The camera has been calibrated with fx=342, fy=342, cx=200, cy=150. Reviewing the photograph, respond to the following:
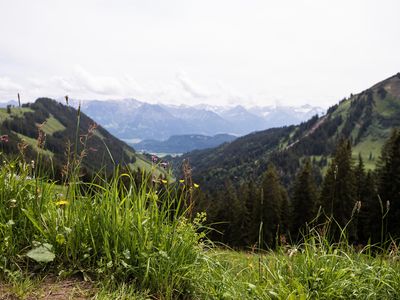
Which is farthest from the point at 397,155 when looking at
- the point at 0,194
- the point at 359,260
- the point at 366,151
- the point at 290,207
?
the point at 366,151

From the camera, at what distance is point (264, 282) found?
372 centimetres

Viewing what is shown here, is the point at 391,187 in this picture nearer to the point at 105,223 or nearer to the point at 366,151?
the point at 105,223

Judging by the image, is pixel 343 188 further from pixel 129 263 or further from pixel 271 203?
pixel 129 263

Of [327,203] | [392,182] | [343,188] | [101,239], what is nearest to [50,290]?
[101,239]

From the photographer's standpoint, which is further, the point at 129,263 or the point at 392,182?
the point at 392,182

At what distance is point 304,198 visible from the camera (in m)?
43.8

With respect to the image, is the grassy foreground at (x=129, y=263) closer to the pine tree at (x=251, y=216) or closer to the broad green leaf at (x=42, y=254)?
the broad green leaf at (x=42, y=254)

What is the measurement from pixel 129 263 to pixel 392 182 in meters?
38.2

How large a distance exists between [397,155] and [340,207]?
27.3ft

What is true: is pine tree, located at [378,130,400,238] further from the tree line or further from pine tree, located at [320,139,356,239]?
pine tree, located at [320,139,356,239]

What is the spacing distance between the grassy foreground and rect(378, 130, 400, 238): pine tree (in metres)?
34.7

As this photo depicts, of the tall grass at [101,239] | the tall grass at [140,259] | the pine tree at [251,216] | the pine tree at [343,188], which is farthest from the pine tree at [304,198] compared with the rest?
the tall grass at [101,239]

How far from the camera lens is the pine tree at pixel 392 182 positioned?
3425 centimetres

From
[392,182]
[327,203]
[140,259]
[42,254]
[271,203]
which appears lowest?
[271,203]
